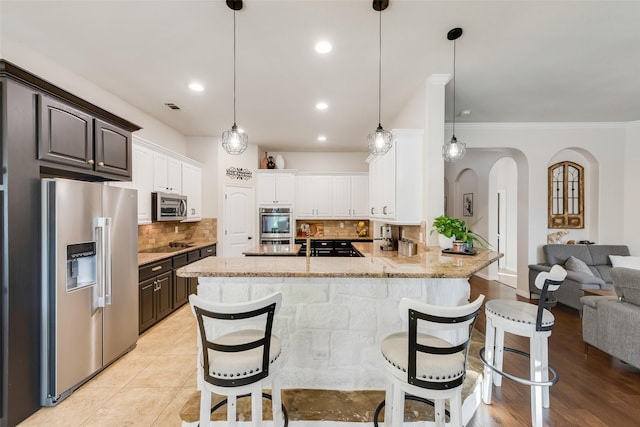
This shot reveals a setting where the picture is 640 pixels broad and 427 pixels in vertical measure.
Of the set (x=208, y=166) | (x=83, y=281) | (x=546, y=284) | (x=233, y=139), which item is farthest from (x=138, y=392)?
(x=208, y=166)

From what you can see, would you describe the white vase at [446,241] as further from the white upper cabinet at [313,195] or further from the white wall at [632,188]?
the white wall at [632,188]

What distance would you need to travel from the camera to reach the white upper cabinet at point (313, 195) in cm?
646

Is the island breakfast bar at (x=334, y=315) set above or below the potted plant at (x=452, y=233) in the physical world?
below

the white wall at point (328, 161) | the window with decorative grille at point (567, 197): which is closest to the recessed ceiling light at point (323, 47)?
the white wall at point (328, 161)

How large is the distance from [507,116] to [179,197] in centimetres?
546

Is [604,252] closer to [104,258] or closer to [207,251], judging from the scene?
[207,251]

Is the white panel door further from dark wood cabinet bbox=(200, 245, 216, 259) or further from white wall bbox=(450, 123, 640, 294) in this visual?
white wall bbox=(450, 123, 640, 294)

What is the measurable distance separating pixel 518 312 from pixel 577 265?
135 inches

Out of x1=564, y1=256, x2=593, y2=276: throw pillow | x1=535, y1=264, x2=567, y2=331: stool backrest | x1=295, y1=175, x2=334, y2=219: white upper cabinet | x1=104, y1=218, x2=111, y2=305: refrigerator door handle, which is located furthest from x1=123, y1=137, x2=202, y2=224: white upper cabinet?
x1=564, y1=256, x2=593, y2=276: throw pillow

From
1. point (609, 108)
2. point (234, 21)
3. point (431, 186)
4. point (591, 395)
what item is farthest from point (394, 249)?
point (609, 108)

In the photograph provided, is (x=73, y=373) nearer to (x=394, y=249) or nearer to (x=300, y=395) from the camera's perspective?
(x=300, y=395)

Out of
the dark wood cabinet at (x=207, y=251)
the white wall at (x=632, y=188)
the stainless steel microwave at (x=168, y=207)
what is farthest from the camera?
the dark wood cabinet at (x=207, y=251)

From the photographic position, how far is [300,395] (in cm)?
191

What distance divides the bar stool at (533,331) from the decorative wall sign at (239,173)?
4941mm
